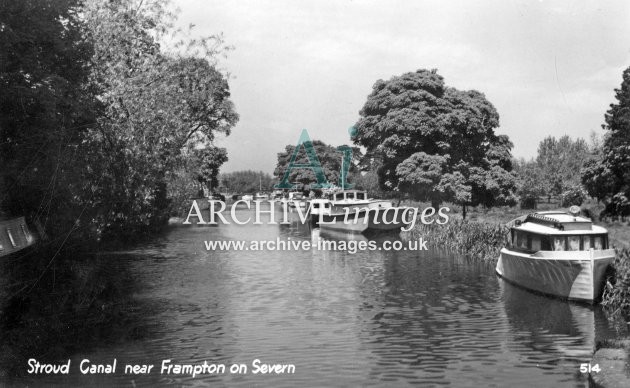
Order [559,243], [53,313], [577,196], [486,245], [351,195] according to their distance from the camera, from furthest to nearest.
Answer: [351,195], [577,196], [486,245], [559,243], [53,313]

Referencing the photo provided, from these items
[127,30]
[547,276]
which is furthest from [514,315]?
[127,30]

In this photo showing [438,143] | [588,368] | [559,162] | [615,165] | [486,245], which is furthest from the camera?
[559,162]

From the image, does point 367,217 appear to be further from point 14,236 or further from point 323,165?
point 323,165

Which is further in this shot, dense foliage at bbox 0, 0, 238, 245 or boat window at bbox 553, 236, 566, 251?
boat window at bbox 553, 236, 566, 251

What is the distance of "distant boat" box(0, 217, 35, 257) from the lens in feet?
48.5

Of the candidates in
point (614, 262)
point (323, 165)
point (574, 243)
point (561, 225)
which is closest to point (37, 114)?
point (561, 225)

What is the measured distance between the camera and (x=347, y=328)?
19.3m

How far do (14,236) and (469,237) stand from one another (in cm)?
2801

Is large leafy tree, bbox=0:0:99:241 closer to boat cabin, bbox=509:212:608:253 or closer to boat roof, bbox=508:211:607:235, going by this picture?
boat cabin, bbox=509:212:608:253

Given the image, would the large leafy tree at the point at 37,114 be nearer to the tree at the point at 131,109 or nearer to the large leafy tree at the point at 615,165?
the tree at the point at 131,109

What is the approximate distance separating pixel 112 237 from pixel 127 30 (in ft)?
40.9

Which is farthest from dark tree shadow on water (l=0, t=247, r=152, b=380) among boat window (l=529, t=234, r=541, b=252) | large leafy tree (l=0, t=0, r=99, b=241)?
boat window (l=529, t=234, r=541, b=252)

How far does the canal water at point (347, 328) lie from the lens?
48.1 ft

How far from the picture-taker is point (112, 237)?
36.7m
